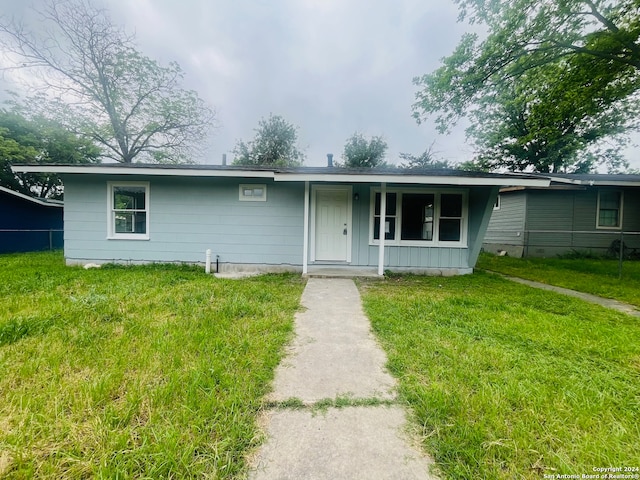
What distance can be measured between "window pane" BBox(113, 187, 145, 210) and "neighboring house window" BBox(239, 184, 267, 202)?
8.45 ft

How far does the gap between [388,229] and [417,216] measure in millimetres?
810

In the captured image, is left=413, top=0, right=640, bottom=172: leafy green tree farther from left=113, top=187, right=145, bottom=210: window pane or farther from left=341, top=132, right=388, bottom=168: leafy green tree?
left=341, top=132, right=388, bottom=168: leafy green tree

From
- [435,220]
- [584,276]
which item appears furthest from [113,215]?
[584,276]

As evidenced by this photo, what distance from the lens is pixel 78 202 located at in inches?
267

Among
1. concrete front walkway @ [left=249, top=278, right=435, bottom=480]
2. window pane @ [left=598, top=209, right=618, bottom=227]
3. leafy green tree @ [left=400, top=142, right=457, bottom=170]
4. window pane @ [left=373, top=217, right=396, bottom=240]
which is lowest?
concrete front walkway @ [left=249, top=278, right=435, bottom=480]

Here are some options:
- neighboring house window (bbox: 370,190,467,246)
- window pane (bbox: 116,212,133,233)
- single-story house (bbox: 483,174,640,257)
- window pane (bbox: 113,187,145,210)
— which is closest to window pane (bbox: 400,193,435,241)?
neighboring house window (bbox: 370,190,467,246)

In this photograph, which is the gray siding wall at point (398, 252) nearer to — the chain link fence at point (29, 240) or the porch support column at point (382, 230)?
the porch support column at point (382, 230)

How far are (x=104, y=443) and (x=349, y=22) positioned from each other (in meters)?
15.2

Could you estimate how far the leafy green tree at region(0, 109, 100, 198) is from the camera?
47.8 ft

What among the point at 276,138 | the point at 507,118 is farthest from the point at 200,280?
the point at 507,118

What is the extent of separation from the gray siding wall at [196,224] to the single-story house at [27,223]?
5.85 m

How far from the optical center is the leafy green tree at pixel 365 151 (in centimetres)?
2339

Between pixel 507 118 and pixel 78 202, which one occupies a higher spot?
pixel 507 118

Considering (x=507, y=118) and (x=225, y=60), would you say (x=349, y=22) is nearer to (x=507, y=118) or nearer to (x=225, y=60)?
(x=225, y=60)
